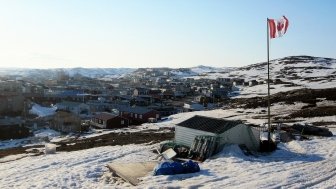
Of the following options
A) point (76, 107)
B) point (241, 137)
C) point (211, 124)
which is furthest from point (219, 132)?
point (76, 107)

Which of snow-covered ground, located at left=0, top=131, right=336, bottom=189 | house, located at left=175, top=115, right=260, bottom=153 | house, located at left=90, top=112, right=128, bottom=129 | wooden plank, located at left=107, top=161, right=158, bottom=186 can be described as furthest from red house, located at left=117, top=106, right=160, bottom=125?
wooden plank, located at left=107, top=161, right=158, bottom=186

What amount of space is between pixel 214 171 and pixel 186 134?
6.61 metres

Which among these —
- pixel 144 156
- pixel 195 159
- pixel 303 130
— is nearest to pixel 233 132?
pixel 195 159

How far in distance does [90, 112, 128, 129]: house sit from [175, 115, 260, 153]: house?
4620 centimetres

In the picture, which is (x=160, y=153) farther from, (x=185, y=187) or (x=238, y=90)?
(x=238, y=90)

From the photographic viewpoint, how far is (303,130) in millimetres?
34562

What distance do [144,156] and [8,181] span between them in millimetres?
8314

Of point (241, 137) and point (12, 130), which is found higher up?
point (241, 137)

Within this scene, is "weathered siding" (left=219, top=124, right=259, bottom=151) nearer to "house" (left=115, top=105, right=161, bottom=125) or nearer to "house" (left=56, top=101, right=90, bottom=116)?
"house" (left=115, top=105, right=161, bottom=125)

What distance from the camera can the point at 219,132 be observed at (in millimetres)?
25516

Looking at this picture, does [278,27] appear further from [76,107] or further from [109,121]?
[76,107]

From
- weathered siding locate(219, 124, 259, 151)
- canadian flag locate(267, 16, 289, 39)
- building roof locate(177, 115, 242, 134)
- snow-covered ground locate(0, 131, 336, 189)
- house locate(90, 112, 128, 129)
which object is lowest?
house locate(90, 112, 128, 129)

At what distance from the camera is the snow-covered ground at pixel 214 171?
Answer: 1847 centimetres

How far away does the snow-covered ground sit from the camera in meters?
18.5
